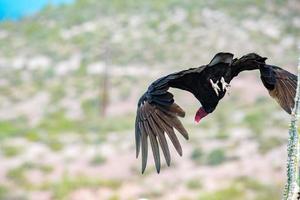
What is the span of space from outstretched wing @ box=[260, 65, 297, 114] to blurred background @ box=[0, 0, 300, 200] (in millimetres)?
10928

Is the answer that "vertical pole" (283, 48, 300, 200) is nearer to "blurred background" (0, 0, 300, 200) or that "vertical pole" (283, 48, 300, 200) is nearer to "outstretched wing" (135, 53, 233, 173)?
"outstretched wing" (135, 53, 233, 173)

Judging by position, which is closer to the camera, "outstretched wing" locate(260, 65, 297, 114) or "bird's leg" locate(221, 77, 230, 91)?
"bird's leg" locate(221, 77, 230, 91)

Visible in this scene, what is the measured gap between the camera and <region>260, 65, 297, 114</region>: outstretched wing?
2139mm

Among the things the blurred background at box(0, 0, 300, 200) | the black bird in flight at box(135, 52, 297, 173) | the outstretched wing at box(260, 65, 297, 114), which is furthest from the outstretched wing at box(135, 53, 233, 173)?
the blurred background at box(0, 0, 300, 200)

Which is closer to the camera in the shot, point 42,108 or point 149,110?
point 149,110

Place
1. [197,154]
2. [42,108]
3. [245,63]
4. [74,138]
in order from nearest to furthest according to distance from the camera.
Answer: [245,63]
[197,154]
[74,138]
[42,108]

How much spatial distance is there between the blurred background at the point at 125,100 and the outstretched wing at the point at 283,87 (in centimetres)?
1093

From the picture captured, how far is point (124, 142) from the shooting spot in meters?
19.3

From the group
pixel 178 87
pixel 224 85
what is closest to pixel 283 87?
pixel 224 85

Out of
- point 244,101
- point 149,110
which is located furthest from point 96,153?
point 149,110

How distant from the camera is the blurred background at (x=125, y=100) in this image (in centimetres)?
1512

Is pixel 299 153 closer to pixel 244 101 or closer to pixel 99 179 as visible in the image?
pixel 99 179

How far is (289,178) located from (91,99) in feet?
80.6

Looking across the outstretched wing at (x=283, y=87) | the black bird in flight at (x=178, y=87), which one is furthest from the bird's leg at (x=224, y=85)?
the outstretched wing at (x=283, y=87)
